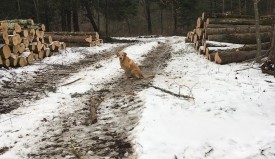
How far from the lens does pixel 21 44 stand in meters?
13.2

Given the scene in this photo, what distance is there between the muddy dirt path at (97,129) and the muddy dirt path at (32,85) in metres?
1.53

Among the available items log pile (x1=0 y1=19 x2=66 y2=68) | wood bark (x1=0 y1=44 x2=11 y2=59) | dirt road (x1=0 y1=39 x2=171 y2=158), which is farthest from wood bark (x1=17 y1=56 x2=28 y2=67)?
dirt road (x1=0 y1=39 x2=171 y2=158)

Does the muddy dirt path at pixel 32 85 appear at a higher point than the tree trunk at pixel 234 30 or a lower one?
lower

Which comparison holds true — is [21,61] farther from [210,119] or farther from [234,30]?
[234,30]

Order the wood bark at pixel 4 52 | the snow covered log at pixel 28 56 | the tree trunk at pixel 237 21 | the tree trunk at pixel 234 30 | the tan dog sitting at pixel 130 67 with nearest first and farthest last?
the tan dog sitting at pixel 130 67
the wood bark at pixel 4 52
the snow covered log at pixel 28 56
the tree trunk at pixel 234 30
the tree trunk at pixel 237 21

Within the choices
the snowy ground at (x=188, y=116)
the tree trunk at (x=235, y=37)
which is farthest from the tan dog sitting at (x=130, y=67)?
the tree trunk at (x=235, y=37)

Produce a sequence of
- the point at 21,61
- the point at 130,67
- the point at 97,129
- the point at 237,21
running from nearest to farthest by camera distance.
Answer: the point at 97,129, the point at 130,67, the point at 21,61, the point at 237,21

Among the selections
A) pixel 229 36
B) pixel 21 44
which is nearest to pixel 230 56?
pixel 229 36

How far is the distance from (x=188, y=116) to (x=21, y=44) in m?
9.00

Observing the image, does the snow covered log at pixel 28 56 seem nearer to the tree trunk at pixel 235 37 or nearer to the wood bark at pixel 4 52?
the wood bark at pixel 4 52

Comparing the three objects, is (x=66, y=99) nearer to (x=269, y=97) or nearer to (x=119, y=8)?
(x=269, y=97)

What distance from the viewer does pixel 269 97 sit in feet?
25.5

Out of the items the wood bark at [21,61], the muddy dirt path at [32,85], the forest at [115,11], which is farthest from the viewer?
the forest at [115,11]

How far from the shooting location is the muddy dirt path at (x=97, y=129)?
17.6ft
